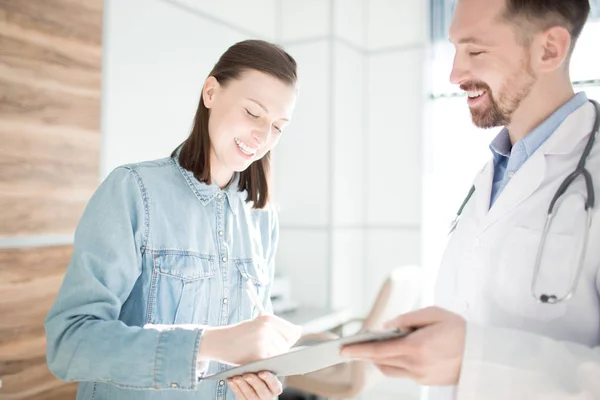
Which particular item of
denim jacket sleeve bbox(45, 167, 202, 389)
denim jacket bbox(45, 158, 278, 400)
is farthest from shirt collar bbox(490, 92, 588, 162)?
denim jacket sleeve bbox(45, 167, 202, 389)

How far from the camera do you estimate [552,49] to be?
1.07 meters

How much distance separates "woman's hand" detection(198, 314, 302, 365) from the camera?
3.22 feet

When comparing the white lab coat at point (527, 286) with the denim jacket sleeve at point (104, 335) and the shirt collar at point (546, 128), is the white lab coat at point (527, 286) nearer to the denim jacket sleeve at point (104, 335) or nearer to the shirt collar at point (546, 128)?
the shirt collar at point (546, 128)

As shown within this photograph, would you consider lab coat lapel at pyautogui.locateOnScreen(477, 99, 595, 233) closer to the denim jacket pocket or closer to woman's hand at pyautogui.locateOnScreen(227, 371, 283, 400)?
woman's hand at pyautogui.locateOnScreen(227, 371, 283, 400)

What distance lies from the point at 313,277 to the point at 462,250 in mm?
2380

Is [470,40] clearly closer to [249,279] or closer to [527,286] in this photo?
[527,286]

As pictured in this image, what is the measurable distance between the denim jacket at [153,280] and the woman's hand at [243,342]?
0.03 metres

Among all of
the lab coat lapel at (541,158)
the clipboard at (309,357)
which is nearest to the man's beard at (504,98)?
the lab coat lapel at (541,158)

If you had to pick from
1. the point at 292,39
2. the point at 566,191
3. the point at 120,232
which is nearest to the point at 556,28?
the point at 566,191

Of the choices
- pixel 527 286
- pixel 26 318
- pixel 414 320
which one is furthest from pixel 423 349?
pixel 26 318

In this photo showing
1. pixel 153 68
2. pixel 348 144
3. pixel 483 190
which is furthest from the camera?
pixel 348 144

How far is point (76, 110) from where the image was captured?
6.51 ft

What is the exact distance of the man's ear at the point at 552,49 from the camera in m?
1.07

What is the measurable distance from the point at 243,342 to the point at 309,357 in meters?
0.18
